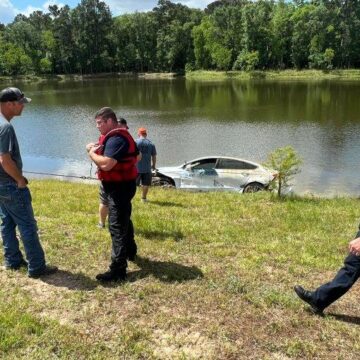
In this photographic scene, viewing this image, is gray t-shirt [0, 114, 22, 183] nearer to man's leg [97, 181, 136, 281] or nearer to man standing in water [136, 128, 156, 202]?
man's leg [97, 181, 136, 281]

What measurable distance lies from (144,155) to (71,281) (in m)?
6.32

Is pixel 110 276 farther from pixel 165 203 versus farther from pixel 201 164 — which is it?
pixel 201 164

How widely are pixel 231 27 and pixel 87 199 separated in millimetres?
92719

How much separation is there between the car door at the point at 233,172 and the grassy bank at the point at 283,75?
65.5 metres

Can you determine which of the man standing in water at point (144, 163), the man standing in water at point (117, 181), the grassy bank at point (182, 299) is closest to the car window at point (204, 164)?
the man standing in water at point (144, 163)

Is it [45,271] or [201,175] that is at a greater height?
[45,271]

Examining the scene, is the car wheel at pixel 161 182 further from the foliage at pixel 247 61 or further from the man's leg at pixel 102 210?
the foliage at pixel 247 61

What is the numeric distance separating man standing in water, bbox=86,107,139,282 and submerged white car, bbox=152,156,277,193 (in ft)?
32.5

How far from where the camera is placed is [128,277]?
17.7 feet

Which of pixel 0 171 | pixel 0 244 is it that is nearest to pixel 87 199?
pixel 0 244

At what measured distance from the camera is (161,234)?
7262 mm

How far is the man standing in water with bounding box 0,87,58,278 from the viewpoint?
16.0ft

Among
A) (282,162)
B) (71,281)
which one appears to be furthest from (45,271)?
(282,162)

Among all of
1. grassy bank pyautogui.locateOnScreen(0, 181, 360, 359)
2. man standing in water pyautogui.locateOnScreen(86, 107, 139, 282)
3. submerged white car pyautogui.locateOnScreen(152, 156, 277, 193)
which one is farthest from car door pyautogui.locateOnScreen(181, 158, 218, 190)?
man standing in water pyautogui.locateOnScreen(86, 107, 139, 282)
